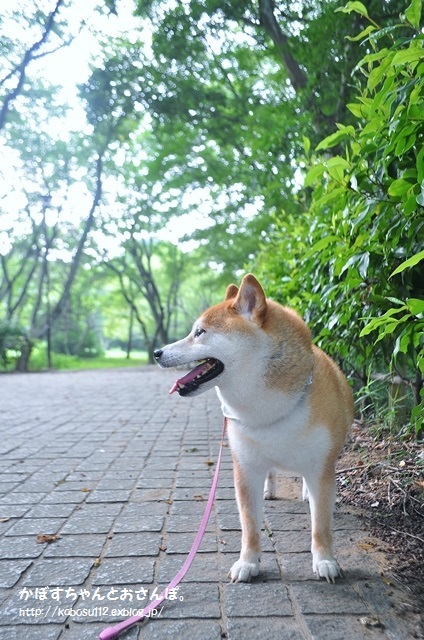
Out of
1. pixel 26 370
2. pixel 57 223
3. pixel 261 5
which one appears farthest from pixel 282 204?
pixel 57 223

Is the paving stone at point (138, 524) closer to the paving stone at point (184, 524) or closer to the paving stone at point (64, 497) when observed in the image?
the paving stone at point (184, 524)

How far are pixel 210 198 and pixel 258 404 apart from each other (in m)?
16.8

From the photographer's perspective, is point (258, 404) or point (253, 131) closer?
point (258, 404)

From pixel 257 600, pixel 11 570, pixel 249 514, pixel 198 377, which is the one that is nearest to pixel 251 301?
pixel 198 377

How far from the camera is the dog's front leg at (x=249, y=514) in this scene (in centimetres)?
259

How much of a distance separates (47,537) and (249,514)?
4.41 feet

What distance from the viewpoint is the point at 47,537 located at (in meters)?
3.13

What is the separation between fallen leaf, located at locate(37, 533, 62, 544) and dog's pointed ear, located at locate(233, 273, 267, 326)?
6.02ft

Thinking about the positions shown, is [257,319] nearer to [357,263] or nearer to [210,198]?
[357,263]

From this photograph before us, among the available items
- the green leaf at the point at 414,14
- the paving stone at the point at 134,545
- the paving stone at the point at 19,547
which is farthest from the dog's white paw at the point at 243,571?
the green leaf at the point at 414,14

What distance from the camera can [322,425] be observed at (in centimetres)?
261

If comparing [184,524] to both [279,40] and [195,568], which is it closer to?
[195,568]

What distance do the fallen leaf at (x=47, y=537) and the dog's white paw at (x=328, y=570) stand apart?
1.61 m

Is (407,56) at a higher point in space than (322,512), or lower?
higher
